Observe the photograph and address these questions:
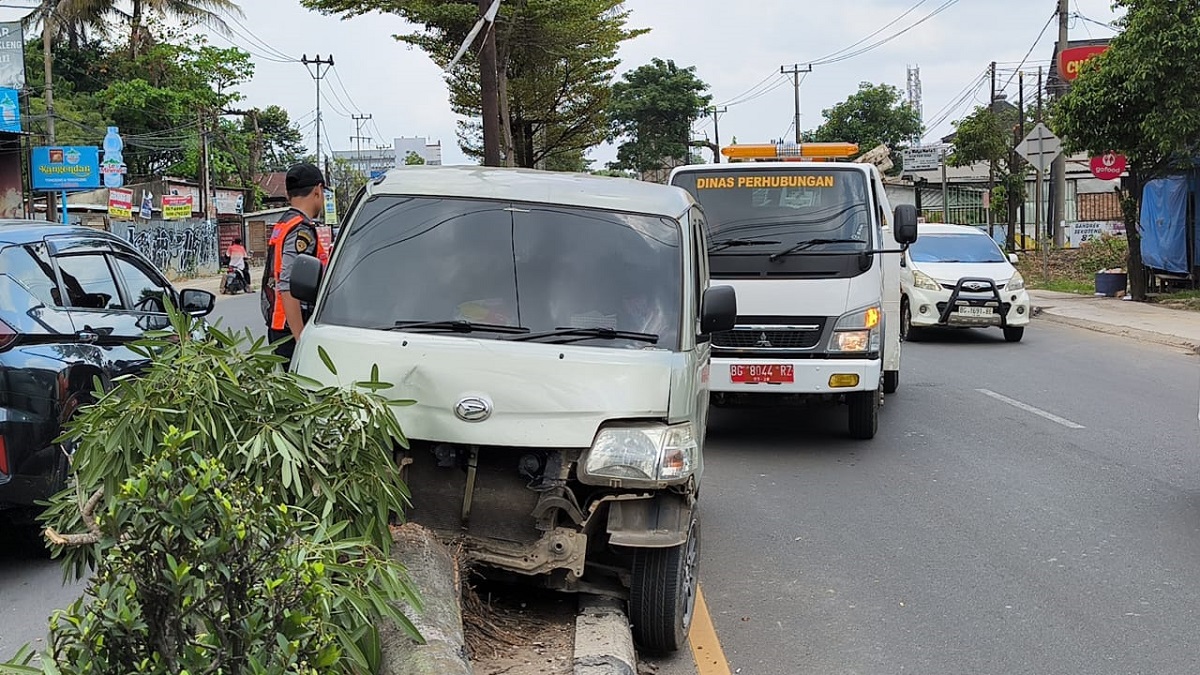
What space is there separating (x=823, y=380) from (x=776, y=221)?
1417mm

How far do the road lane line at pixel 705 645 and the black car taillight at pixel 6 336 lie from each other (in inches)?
143

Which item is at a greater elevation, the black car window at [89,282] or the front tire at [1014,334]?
the black car window at [89,282]

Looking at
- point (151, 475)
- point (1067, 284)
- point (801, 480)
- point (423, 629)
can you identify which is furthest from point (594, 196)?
point (1067, 284)

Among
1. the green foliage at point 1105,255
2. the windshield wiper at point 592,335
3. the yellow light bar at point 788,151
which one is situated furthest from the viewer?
the green foliage at point 1105,255

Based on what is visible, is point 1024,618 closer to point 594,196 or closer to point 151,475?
point 594,196

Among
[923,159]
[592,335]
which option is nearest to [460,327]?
[592,335]

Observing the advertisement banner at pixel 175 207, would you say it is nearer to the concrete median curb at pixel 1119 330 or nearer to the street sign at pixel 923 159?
the street sign at pixel 923 159

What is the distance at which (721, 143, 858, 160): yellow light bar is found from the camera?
37.7 ft

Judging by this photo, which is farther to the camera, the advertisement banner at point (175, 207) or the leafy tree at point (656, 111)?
the leafy tree at point (656, 111)

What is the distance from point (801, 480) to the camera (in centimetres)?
839

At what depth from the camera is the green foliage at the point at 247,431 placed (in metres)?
3.29

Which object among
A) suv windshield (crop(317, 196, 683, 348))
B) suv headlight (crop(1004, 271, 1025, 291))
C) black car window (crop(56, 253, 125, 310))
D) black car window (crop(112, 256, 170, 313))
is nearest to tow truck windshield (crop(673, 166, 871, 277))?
suv windshield (crop(317, 196, 683, 348))

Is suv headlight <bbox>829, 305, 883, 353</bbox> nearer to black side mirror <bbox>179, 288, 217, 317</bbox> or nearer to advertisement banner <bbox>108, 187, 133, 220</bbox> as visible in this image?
black side mirror <bbox>179, 288, 217, 317</bbox>

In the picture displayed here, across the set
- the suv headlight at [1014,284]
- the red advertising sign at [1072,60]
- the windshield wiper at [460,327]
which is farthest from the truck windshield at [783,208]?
the red advertising sign at [1072,60]
